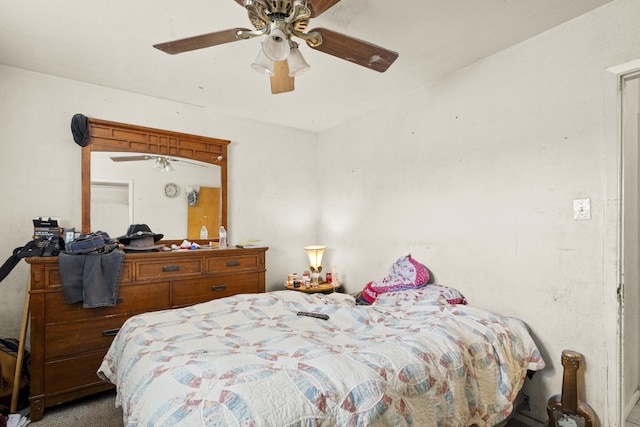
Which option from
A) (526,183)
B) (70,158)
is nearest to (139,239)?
(70,158)

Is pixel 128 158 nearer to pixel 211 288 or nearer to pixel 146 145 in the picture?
pixel 146 145

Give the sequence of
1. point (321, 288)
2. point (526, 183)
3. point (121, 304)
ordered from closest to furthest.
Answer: point (526, 183) → point (121, 304) → point (321, 288)

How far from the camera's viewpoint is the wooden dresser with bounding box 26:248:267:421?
2113 mm

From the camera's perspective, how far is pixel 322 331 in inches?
67.9

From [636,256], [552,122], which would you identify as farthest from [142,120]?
[636,256]

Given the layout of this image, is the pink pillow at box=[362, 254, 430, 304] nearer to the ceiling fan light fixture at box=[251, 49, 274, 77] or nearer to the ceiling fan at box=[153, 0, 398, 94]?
the ceiling fan at box=[153, 0, 398, 94]

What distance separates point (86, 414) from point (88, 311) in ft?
2.20

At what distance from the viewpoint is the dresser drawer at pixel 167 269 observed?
2464mm

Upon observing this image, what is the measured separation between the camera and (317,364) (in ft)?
3.96

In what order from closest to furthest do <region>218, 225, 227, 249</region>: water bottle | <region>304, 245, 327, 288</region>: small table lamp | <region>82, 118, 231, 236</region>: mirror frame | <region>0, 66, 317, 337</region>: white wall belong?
1. <region>0, 66, 317, 337</region>: white wall
2. <region>82, 118, 231, 236</region>: mirror frame
3. <region>218, 225, 227, 249</region>: water bottle
4. <region>304, 245, 327, 288</region>: small table lamp

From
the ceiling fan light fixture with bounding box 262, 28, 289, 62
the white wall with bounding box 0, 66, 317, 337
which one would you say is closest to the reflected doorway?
the white wall with bounding box 0, 66, 317, 337

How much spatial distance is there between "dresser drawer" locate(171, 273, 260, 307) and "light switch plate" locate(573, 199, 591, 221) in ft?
8.09

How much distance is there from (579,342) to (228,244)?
2913 mm

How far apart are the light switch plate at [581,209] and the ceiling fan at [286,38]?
1.35m
